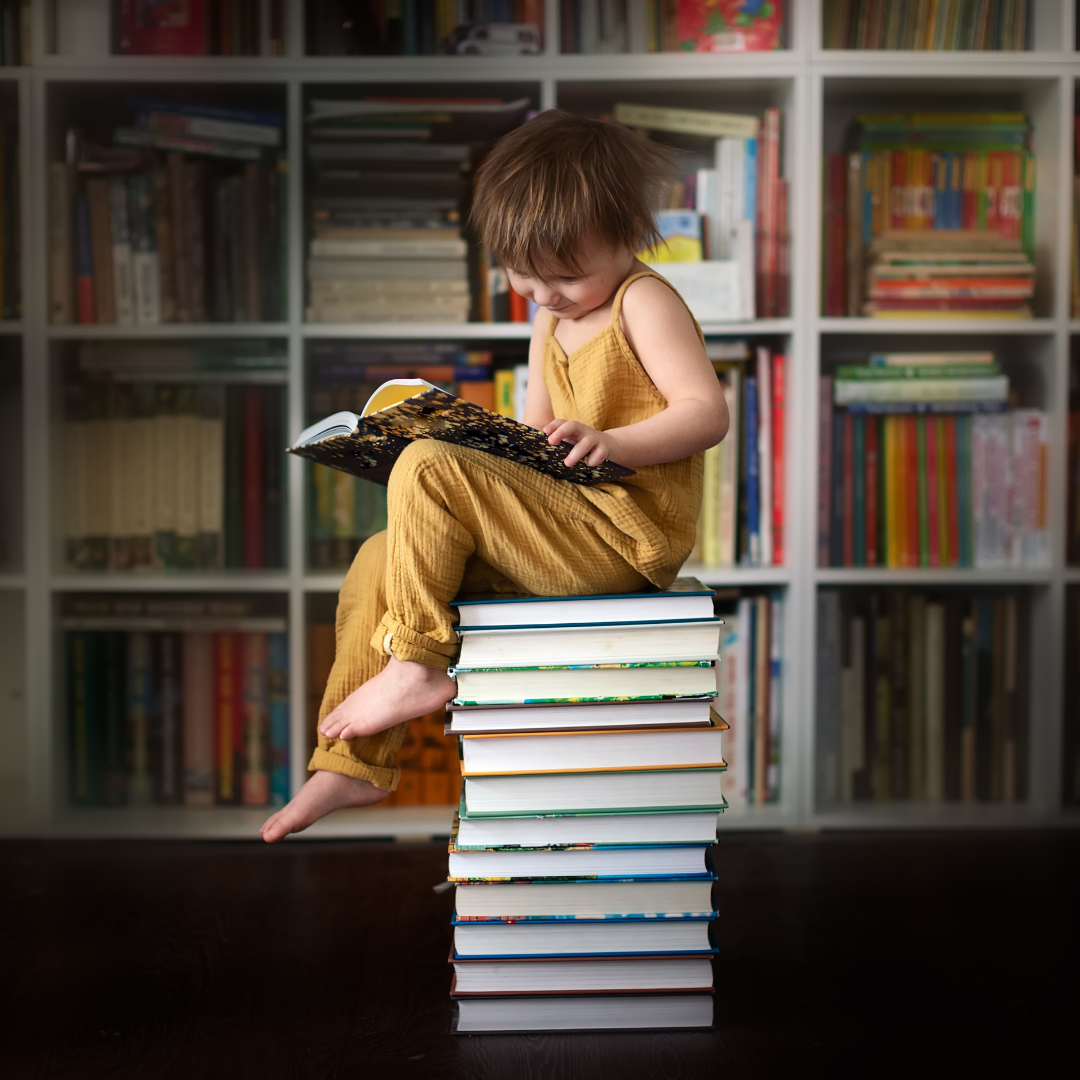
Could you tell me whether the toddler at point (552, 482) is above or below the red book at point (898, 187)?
below

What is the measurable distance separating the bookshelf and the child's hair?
2.09ft

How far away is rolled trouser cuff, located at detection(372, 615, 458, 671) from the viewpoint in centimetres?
90

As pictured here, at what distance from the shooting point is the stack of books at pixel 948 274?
1.62 metres

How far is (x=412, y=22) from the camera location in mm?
1621

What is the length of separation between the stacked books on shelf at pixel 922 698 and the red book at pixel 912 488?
3.6 inches

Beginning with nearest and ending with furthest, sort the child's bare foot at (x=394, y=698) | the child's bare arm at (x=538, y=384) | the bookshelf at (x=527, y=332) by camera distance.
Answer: the child's bare foot at (x=394, y=698), the child's bare arm at (x=538, y=384), the bookshelf at (x=527, y=332)

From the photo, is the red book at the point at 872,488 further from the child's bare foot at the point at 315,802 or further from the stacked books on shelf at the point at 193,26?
the stacked books on shelf at the point at 193,26

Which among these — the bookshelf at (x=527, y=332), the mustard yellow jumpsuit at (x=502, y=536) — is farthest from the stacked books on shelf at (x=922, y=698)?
the mustard yellow jumpsuit at (x=502, y=536)

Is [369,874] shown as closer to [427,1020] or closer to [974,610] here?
[427,1020]

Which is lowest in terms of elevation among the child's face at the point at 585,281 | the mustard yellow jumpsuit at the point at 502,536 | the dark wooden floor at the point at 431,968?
the dark wooden floor at the point at 431,968

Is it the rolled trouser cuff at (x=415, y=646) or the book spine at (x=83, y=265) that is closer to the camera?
the rolled trouser cuff at (x=415, y=646)

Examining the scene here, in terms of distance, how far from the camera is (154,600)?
168 centimetres

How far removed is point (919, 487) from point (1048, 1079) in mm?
1021

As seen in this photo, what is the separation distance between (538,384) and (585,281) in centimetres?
21
